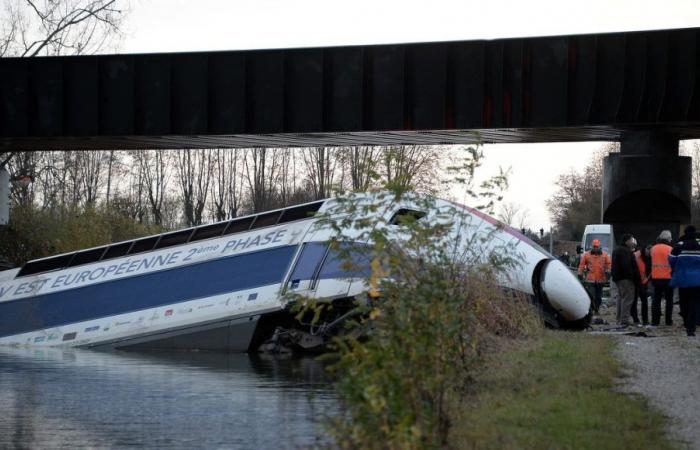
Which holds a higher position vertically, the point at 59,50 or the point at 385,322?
the point at 59,50

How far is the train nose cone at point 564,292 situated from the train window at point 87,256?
32.4ft

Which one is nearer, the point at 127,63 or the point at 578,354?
the point at 578,354

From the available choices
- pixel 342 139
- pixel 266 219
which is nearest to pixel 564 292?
pixel 266 219

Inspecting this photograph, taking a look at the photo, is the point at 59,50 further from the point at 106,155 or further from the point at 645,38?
the point at 106,155

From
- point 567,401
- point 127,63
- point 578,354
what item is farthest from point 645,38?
point 567,401

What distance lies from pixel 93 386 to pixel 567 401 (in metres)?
7.76

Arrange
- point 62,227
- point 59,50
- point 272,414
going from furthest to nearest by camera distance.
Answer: point 59,50 → point 62,227 → point 272,414

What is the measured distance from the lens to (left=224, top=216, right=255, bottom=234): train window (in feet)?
84.9

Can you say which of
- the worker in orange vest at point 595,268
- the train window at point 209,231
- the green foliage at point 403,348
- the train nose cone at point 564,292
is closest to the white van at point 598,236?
the worker in orange vest at point 595,268

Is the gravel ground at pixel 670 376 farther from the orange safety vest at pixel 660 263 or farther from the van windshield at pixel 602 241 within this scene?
the van windshield at pixel 602 241

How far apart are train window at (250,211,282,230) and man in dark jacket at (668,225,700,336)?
7719 millimetres

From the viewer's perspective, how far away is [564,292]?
24.1 metres

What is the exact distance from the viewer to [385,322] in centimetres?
988

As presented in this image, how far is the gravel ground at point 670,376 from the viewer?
11.2 metres
